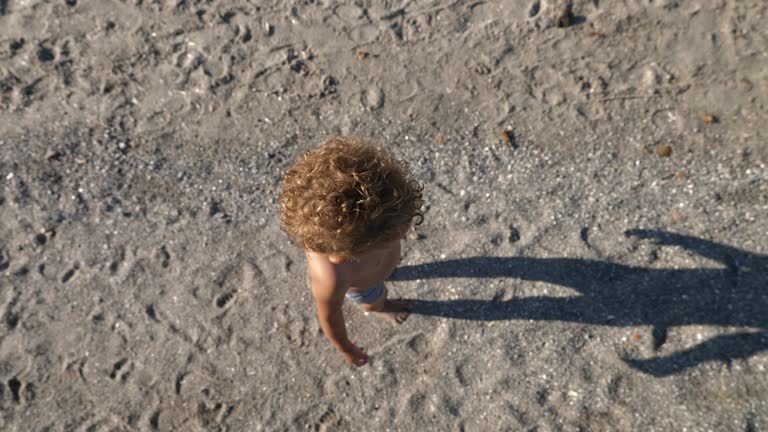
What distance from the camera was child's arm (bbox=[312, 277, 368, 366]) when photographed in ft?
7.85

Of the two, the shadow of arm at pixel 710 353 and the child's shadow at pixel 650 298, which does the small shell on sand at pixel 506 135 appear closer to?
the child's shadow at pixel 650 298

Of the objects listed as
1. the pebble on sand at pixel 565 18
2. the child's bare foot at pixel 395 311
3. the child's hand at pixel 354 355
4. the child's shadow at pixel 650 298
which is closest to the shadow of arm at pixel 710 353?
the child's shadow at pixel 650 298

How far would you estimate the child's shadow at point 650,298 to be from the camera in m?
3.25

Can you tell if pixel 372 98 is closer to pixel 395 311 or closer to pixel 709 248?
pixel 395 311

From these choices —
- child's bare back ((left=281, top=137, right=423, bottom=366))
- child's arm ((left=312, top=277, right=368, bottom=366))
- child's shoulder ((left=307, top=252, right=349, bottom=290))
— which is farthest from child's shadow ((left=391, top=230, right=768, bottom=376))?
child's bare back ((left=281, top=137, right=423, bottom=366))

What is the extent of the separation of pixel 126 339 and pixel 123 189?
3.64 ft

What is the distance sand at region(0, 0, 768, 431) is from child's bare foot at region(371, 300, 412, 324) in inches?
4.4

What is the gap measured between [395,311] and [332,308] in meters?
1.07

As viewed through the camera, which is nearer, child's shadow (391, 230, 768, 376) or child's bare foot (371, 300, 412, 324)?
child's shadow (391, 230, 768, 376)

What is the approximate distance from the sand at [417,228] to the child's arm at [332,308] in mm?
724

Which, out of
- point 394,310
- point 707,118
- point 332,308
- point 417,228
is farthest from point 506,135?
point 332,308

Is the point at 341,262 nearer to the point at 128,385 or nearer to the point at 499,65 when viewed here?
the point at 128,385

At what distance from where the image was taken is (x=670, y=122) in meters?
3.80

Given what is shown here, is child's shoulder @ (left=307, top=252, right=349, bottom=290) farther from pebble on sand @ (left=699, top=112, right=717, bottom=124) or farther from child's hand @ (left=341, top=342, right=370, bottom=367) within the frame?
pebble on sand @ (left=699, top=112, right=717, bottom=124)
